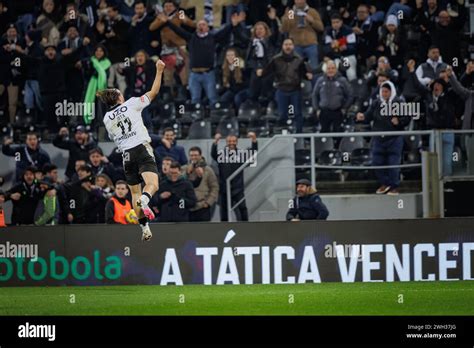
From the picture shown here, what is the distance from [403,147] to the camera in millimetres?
19391

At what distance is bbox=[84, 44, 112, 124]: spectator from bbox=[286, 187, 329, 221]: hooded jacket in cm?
446

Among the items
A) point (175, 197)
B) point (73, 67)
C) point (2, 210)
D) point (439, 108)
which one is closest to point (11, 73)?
point (73, 67)

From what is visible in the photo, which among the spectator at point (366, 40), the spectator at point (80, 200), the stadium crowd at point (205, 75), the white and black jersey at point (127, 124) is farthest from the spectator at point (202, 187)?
the white and black jersey at point (127, 124)

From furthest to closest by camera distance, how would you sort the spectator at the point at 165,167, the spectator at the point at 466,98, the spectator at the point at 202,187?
the spectator at the point at 466,98 → the spectator at the point at 202,187 → the spectator at the point at 165,167

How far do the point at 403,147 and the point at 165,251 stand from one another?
4860mm

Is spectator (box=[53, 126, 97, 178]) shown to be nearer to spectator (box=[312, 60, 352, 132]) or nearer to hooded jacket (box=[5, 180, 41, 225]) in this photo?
hooded jacket (box=[5, 180, 41, 225])

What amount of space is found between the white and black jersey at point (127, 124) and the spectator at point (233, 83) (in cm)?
593

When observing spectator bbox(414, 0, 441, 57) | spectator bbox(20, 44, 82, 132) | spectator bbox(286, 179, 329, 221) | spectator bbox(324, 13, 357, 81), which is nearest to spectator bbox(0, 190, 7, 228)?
spectator bbox(20, 44, 82, 132)

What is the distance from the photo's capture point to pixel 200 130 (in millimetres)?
20516

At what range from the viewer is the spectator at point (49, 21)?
2153cm

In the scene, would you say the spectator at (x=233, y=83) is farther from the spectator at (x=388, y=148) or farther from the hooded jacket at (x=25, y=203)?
the hooded jacket at (x=25, y=203)

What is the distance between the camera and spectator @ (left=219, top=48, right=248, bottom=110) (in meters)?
20.6

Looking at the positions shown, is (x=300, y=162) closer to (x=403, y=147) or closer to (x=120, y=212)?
(x=403, y=147)
